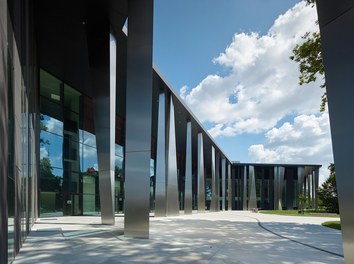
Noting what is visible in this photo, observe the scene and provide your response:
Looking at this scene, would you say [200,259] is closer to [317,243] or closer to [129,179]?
[129,179]

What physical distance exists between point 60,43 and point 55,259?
13.5 meters

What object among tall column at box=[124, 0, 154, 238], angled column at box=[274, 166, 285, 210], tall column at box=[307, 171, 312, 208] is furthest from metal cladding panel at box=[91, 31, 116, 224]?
tall column at box=[307, 171, 312, 208]

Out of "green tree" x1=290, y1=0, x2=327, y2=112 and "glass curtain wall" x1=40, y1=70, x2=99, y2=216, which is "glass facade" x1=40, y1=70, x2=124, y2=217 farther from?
"green tree" x1=290, y1=0, x2=327, y2=112

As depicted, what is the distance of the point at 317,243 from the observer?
1292 centimetres

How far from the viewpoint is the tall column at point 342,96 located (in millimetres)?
5582

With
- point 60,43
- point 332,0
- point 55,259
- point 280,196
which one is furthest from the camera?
point 280,196

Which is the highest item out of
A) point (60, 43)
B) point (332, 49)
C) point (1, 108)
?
point (60, 43)

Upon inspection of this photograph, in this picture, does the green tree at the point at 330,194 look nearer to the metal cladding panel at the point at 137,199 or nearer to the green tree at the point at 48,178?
the green tree at the point at 48,178

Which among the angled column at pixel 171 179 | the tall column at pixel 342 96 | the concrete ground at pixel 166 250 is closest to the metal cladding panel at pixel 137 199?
the concrete ground at pixel 166 250

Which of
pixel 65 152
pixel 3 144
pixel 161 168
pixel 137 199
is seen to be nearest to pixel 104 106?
pixel 137 199

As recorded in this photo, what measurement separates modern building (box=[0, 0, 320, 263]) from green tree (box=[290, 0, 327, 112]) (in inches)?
329

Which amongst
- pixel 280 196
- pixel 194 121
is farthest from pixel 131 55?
pixel 280 196

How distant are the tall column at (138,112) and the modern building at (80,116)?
4cm

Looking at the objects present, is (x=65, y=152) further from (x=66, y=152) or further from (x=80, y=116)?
(x=80, y=116)
